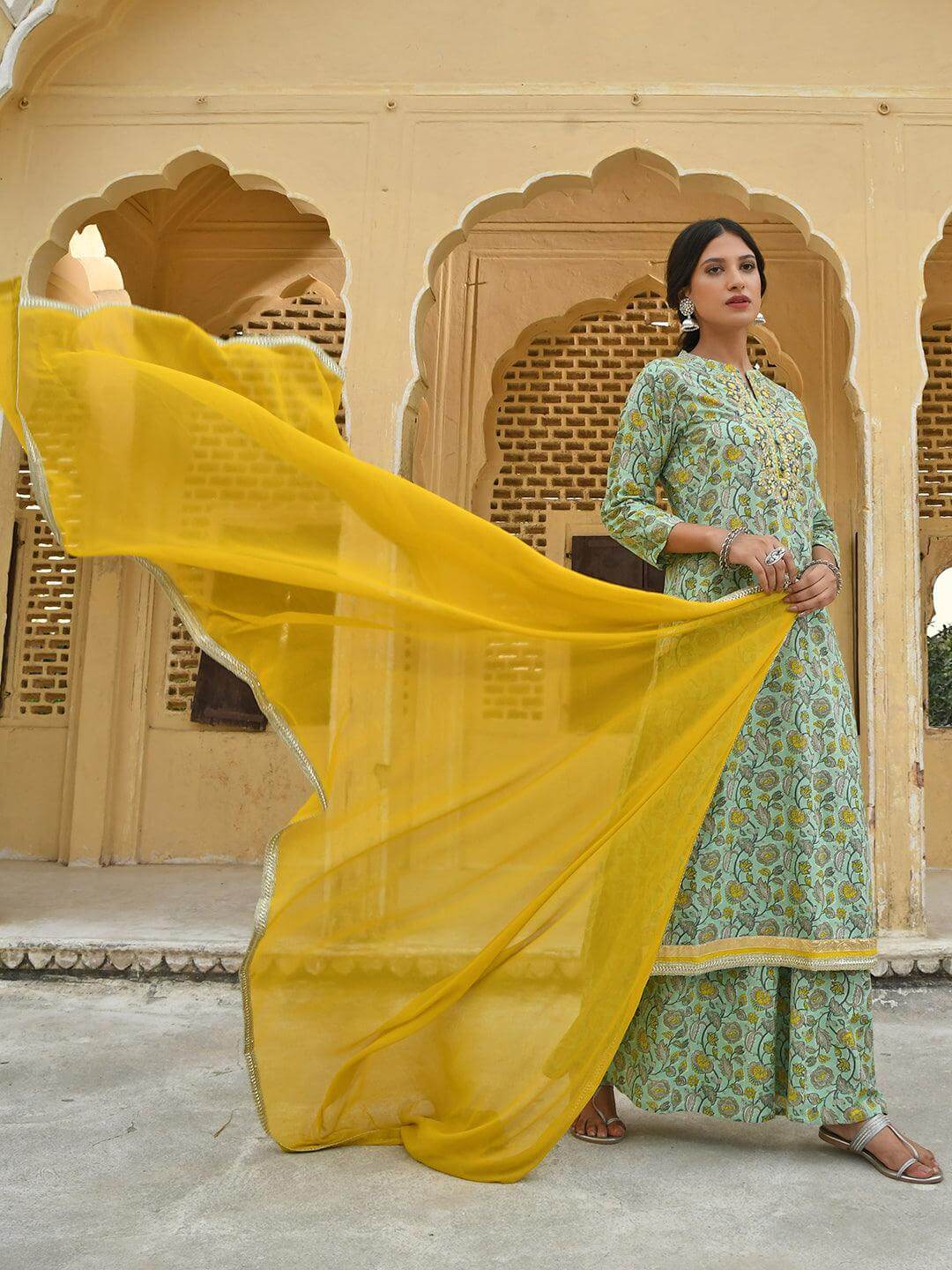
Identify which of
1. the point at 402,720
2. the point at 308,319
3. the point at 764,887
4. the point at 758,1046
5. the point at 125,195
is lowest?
the point at 758,1046

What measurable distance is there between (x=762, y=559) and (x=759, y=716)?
9.7 inches

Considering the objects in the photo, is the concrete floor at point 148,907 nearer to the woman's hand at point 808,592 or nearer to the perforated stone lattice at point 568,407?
the woman's hand at point 808,592

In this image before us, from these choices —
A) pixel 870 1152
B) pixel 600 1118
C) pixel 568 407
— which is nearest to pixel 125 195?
pixel 568 407

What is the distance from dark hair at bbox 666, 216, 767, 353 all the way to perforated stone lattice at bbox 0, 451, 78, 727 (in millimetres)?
3745

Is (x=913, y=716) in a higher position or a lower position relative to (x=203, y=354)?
lower

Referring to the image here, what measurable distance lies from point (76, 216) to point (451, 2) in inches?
51.2

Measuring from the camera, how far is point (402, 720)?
177cm

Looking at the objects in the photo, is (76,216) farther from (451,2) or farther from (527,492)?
(527,492)

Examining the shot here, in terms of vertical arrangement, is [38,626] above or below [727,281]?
below

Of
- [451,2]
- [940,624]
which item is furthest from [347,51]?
[940,624]

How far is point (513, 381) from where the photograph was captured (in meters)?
5.20

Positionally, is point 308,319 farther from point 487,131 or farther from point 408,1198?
point 408,1198

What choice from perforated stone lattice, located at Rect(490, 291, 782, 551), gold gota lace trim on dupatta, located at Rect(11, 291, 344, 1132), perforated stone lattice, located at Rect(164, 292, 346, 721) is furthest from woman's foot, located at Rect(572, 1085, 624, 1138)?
perforated stone lattice, located at Rect(164, 292, 346, 721)

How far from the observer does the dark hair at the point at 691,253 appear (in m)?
1.95
